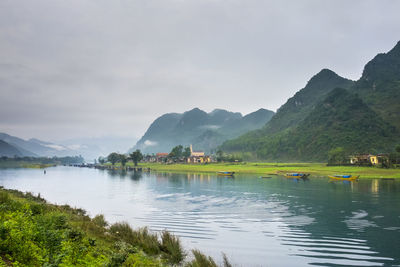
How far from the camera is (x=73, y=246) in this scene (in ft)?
50.1

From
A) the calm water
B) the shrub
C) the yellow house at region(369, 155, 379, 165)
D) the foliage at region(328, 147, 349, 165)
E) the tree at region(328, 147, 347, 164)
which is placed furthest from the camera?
the tree at region(328, 147, 347, 164)

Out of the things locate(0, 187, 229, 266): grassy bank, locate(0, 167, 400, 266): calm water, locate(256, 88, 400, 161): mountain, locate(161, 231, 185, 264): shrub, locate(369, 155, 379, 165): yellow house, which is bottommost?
locate(0, 167, 400, 266): calm water

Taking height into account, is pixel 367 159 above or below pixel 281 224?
above

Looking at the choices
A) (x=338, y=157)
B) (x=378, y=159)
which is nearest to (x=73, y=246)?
(x=378, y=159)

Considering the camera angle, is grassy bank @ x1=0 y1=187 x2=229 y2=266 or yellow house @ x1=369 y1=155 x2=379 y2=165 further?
yellow house @ x1=369 y1=155 x2=379 y2=165

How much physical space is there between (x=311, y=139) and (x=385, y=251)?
18480 cm

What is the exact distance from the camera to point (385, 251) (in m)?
21.0

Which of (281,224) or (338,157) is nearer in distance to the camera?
(281,224)

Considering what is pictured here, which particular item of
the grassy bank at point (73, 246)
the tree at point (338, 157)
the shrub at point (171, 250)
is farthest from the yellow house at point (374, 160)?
the grassy bank at point (73, 246)

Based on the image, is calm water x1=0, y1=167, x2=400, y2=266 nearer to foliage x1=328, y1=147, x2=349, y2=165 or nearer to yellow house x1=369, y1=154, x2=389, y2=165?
yellow house x1=369, y1=154, x2=389, y2=165

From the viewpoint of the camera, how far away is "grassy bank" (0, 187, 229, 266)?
1266cm

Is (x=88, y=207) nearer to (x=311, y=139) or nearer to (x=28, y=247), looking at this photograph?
(x=28, y=247)

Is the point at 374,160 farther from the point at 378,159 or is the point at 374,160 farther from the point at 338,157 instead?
the point at 338,157

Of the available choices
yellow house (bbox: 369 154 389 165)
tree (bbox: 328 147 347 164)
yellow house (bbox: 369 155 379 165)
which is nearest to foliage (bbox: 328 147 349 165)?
tree (bbox: 328 147 347 164)
